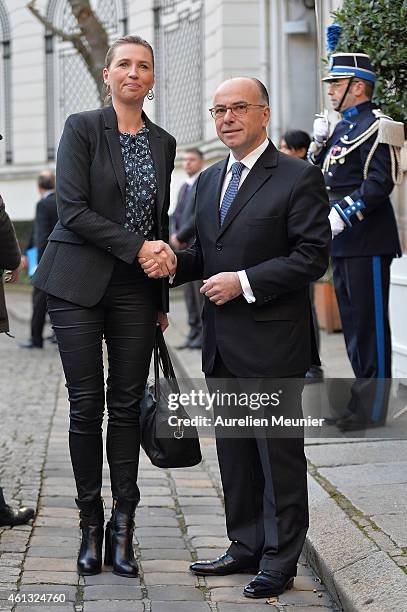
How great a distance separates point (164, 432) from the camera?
14.6 ft

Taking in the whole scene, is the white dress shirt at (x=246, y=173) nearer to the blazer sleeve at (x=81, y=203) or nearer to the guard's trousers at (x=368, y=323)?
the blazer sleeve at (x=81, y=203)

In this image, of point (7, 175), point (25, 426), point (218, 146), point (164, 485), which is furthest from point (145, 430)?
point (7, 175)

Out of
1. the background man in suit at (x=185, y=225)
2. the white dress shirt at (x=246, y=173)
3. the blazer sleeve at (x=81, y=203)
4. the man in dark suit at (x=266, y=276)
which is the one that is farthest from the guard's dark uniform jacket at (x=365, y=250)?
the background man in suit at (x=185, y=225)

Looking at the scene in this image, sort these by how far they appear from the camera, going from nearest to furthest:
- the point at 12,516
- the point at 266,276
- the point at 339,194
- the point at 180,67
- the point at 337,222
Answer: the point at 266,276, the point at 12,516, the point at 337,222, the point at 339,194, the point at 180,67

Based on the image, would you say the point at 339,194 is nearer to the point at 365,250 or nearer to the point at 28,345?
the point at 365,250

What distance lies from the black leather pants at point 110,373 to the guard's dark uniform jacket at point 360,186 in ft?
7.17

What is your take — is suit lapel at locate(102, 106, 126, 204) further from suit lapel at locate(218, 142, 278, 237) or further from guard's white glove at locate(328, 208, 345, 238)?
guard's white glove at locate(328, 208, 345, 238)

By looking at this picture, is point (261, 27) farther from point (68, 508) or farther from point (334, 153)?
point (68, 508)

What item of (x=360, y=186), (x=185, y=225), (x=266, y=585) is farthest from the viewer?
(x=185, y=225)

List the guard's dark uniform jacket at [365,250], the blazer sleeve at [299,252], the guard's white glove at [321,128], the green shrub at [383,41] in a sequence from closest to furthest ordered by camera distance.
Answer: the blazer sleeve at [299,252] → the green shrub at [383,41] → the guard's dark uniform jacket at [365,250] → the guard's white glove at [321,128]

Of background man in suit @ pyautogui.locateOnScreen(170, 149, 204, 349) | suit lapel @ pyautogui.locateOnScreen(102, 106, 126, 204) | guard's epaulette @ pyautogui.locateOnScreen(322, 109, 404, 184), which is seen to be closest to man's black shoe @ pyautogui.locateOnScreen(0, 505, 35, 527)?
suit lapel @ pyautogui.locateOnScreen(102, 106, 126, 204)

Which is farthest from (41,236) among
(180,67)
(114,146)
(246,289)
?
(180,67)

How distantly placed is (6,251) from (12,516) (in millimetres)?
1205

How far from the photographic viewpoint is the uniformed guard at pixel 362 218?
6402mm
